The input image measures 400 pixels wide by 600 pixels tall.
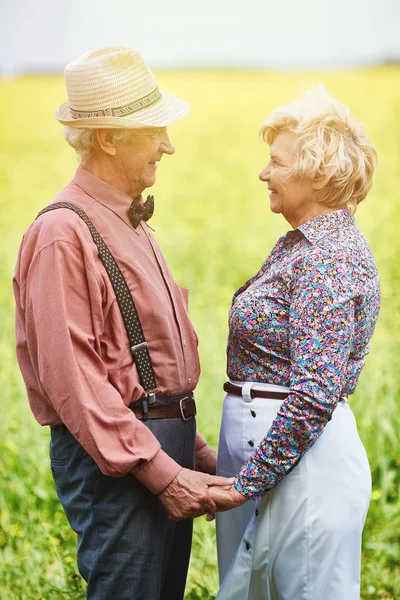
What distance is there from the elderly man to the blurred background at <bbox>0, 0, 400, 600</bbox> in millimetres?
1498

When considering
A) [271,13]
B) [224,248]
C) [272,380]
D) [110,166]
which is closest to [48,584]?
[272,380]

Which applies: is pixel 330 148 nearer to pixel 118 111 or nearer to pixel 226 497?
pixel 118 111

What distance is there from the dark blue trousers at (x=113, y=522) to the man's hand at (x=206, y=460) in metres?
0.43

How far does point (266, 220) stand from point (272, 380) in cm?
375

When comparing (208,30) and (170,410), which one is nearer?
(170,410)

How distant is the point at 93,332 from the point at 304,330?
1.78 feet

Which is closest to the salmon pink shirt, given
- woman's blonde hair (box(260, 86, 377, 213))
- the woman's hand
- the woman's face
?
the woman's hand

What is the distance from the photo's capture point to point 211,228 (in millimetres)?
5984

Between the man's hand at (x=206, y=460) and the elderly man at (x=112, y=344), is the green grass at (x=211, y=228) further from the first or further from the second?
the elderly man at (x=112, y=344)

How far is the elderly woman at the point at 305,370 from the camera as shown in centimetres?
206

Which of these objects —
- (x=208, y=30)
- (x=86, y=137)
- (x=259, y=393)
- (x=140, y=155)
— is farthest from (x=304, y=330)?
(x=208, y=30)

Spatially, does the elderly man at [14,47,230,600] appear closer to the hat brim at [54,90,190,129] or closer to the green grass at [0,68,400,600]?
the hat brim at [54,90,190,129]

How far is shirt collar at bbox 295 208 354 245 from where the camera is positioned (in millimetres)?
2203

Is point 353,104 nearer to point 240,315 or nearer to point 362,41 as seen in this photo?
point 362,41
